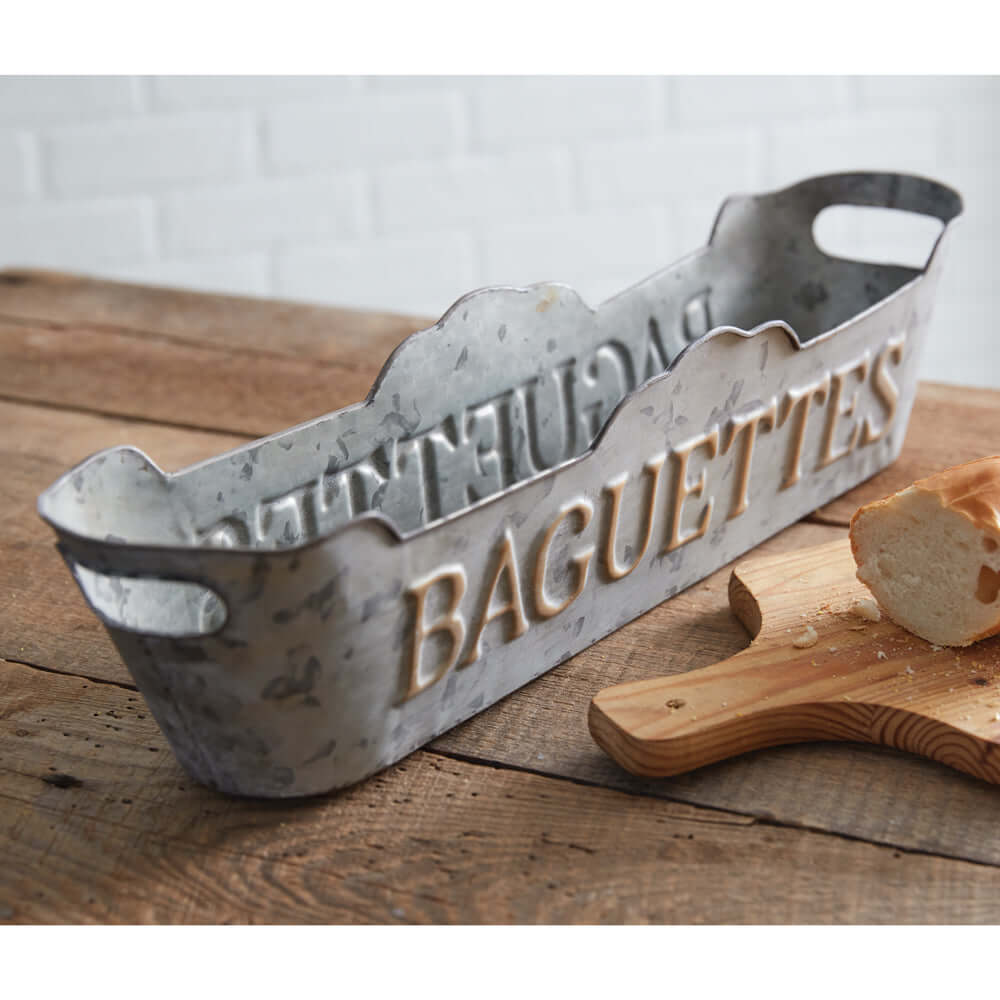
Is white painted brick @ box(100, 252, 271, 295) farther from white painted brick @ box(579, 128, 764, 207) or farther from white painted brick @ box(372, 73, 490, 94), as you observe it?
white painted brick @ box(579, 128, 764, 207)

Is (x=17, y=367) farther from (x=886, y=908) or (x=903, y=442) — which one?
(x=886, y=908)

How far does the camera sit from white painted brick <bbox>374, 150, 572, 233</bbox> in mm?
2137

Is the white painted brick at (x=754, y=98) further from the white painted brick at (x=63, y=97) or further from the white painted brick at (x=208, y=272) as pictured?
the white painted brick at (x=63, y=97)

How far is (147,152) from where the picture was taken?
2.02 m

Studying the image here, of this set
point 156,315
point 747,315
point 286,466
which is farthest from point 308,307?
point 286,466

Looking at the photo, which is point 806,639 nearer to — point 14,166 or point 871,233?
point 14,166

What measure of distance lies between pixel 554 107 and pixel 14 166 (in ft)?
2.99

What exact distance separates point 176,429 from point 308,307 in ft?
1.21

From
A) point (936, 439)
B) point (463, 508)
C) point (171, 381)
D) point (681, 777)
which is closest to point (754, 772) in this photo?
point (681, 777)

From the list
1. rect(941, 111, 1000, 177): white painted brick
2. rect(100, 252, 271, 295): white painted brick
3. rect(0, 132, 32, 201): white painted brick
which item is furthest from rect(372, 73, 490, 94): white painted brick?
rect(941, 111, 1000, 177): white painted brick

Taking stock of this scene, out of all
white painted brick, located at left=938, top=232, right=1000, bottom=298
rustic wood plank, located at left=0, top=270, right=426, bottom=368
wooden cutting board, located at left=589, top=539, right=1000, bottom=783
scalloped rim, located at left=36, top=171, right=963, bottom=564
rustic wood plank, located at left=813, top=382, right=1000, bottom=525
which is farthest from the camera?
white painted brick, located at left=938, top=232, right=1000, bottom=298

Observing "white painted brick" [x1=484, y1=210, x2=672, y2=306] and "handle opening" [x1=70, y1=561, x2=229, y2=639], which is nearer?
"handle opening" [x1=70, y1=561, x2=229, y2=639]

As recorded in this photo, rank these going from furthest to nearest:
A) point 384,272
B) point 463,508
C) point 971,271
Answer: point 971,271, point 384,272, point 463,508

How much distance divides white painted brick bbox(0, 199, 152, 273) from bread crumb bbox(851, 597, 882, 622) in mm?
1593
